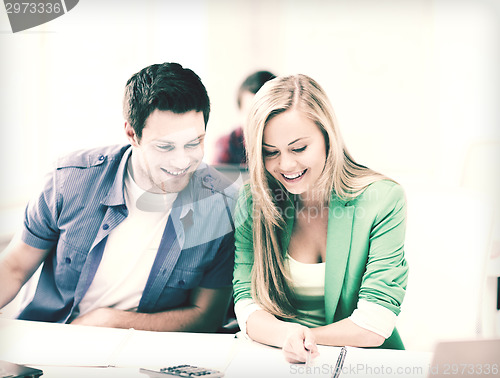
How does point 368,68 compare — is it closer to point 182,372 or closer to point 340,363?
point 340,363

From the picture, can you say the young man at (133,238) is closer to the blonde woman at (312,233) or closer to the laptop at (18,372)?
the blonde woman at (312,233)

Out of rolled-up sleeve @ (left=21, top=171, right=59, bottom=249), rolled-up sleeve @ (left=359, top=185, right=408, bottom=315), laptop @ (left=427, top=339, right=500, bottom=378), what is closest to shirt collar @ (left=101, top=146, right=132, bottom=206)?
rolled-up sleeve @ (left=21, top=171, right=59, bottom=249)

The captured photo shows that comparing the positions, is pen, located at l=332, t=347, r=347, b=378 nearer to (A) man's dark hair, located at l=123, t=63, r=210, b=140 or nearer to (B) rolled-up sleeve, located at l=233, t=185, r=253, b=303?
(B) rolled-up sleeve, located at l=233, t=185, r=253, b=303

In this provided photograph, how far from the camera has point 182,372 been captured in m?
1.33

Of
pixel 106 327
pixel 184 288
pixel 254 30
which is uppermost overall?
pixel 254 30

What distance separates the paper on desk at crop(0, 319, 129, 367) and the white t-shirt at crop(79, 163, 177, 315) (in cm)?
12

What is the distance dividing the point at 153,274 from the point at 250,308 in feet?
1.05

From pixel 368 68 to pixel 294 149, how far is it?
33 cm

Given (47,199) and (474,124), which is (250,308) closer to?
(47,199)

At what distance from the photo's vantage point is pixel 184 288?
1.67 m

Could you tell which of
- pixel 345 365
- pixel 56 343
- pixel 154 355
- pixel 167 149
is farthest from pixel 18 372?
pixel 345 365

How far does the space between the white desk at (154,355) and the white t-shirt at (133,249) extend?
12 centimetres

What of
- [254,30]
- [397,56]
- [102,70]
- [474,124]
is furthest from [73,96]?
[474,124]

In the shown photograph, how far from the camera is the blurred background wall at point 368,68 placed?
5.14 ft
